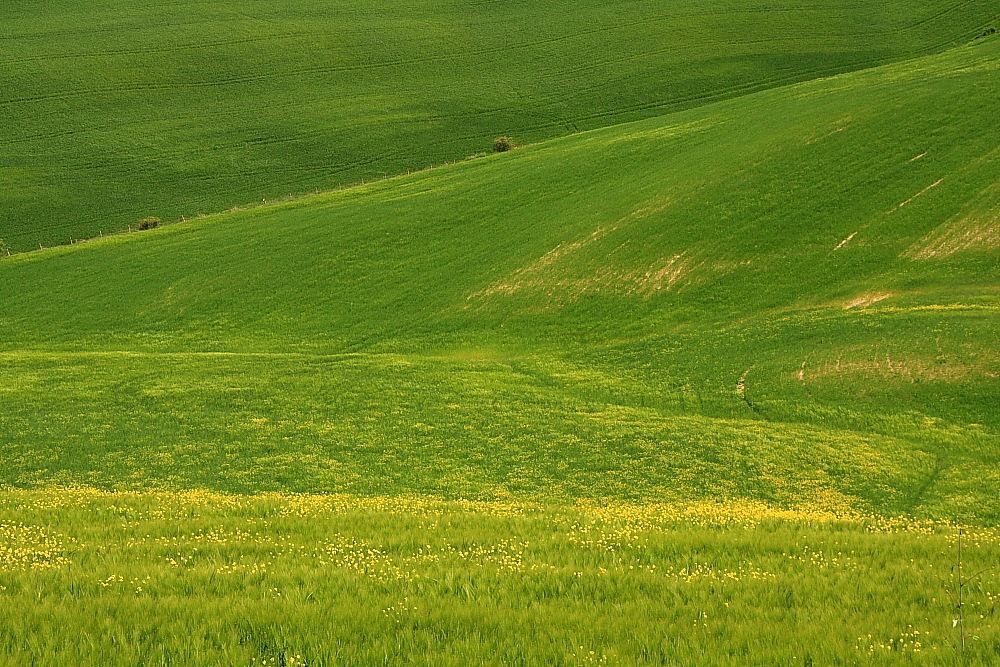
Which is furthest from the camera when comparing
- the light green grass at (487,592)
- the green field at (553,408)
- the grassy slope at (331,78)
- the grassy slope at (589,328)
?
the grassy slope at (331,78)

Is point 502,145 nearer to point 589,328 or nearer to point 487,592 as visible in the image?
point 589,328

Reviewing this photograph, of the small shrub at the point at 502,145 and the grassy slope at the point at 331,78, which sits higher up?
the grassy slope at the point at 331,78

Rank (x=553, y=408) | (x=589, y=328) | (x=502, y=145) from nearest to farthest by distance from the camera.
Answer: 1. (x=553, y=408)
2. (x=589, y=328)
3. (x=502, y=145)

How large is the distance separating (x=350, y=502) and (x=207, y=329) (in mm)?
31125

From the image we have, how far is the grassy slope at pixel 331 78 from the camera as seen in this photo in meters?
83.3

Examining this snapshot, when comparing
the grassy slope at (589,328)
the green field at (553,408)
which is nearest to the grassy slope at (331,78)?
the green field at (553,408)

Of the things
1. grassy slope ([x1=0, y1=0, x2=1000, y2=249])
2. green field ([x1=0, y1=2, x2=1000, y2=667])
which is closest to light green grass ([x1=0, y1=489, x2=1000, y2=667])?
green field ([x1=0, y1=2, x2=1000, y2=667])

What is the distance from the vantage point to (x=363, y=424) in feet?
88.0

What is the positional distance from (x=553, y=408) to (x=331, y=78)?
293 feet

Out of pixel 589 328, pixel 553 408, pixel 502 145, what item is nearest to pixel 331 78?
pixel 502 145

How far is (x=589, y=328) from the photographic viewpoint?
37000 mm

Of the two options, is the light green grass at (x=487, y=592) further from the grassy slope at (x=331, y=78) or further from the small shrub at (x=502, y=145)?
the grassy slope at (x=331, y=78)

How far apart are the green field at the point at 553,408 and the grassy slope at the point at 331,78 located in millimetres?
18597

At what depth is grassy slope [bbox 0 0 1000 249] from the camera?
273ft
